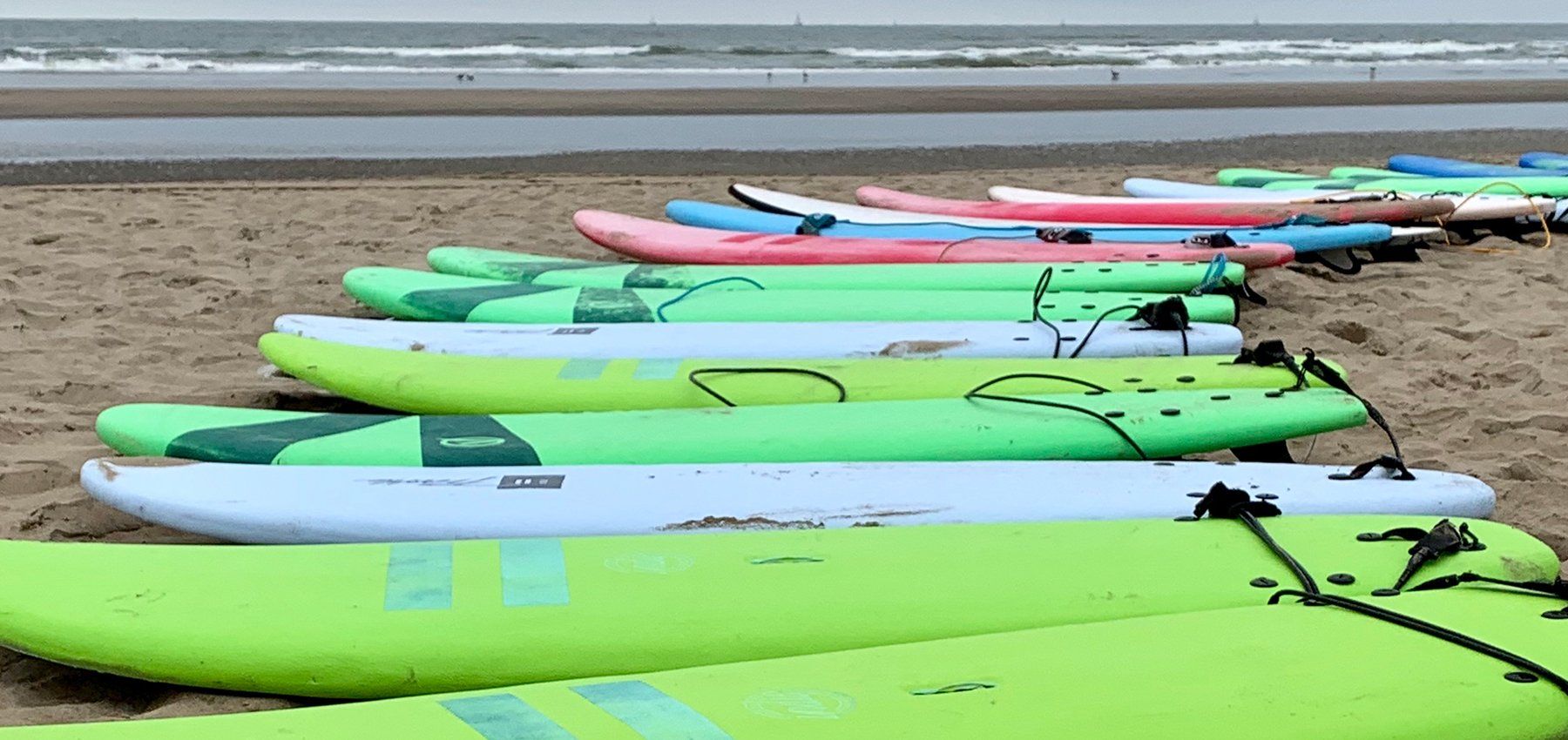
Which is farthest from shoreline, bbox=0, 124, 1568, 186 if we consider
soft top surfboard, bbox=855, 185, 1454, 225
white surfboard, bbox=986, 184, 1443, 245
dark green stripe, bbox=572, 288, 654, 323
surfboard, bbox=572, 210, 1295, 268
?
dark green stripe, bbox=572, 288, 654, 323

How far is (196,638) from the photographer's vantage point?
2018 millimetres

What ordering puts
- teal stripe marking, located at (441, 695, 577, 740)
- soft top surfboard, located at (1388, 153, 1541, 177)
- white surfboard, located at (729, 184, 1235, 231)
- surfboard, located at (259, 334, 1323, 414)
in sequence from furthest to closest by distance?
soft top surfboard, located at (1388, 153, 1541, 177), white surfboard, located at (729, 184, 1235, 231), surfboard, located at (259, 334, 1323, 414), teal stripe marking, located at (441, 695, 577, 740)

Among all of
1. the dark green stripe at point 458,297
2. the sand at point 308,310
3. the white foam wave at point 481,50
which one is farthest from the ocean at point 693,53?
the dark green stripe at point 458,297

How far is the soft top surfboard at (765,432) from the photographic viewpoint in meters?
2.81

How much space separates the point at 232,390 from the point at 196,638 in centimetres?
187

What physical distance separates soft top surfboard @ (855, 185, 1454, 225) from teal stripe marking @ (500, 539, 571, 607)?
13.6 ft

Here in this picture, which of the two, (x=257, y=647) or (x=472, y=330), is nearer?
(x=257, y=647)

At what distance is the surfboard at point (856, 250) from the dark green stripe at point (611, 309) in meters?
0.94

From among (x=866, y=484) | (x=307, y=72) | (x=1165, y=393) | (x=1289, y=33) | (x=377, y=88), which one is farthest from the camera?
(x=1289, y=33)

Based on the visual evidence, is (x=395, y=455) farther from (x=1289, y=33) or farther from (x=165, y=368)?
(x=1289, y=33)

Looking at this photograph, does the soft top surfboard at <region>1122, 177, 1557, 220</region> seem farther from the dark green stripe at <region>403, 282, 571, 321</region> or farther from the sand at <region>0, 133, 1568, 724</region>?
the dark green stripe at <region>403, 282, 571, 321</region>

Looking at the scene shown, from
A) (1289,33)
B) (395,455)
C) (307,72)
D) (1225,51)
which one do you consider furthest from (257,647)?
(1289,33)

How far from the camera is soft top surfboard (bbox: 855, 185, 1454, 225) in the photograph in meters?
5.75

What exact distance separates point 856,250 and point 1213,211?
5.97ft
